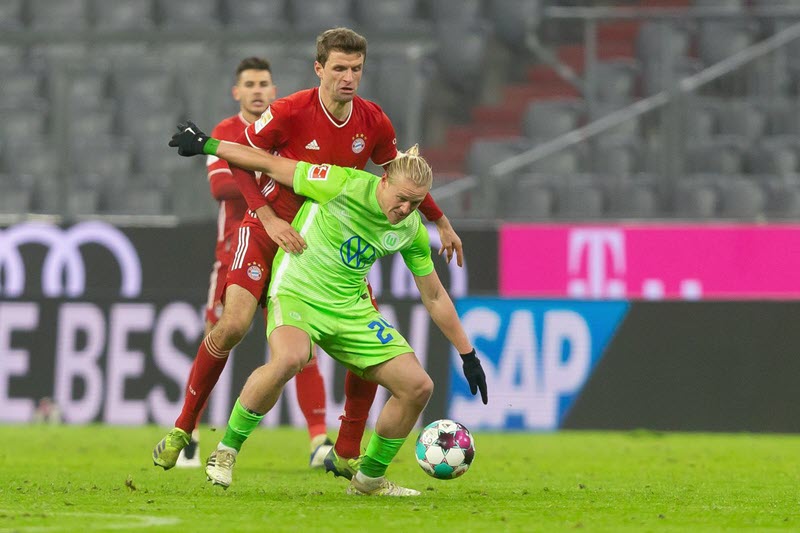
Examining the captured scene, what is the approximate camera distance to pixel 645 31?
1591 centimetres

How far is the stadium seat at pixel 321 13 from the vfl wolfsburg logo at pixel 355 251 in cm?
1085

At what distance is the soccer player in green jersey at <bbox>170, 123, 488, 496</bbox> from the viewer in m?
7.09

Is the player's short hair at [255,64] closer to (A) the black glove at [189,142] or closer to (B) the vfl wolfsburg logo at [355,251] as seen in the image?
(A) the black glove at [189,142]

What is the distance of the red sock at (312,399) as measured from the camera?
29.8 feet

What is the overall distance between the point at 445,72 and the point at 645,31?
2.24 meters

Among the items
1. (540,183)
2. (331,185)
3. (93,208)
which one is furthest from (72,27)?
(331,185)

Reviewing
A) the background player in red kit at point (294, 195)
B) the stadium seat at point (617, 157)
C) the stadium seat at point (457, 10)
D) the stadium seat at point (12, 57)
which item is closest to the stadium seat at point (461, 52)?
the stadium seat at point (457, 10)

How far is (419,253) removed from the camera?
7.28 m

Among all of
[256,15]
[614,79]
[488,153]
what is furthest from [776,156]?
[256,15]

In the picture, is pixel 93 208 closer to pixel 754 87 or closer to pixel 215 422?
pixel 215 422

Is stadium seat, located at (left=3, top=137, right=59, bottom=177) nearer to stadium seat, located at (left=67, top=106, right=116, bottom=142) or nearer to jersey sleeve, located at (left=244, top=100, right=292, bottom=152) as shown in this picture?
stadium seat, located at (left=67, top=106, right=116, bottom=142)

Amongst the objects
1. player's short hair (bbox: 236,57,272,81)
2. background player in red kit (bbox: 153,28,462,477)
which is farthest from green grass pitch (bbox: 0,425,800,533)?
player's short hair (bbox: 236,57,272,81)

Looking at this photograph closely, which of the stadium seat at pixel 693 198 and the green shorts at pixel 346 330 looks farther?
the stadium seat at pixel 693 198

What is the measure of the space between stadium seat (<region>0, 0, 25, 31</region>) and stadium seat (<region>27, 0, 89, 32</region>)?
146mm
